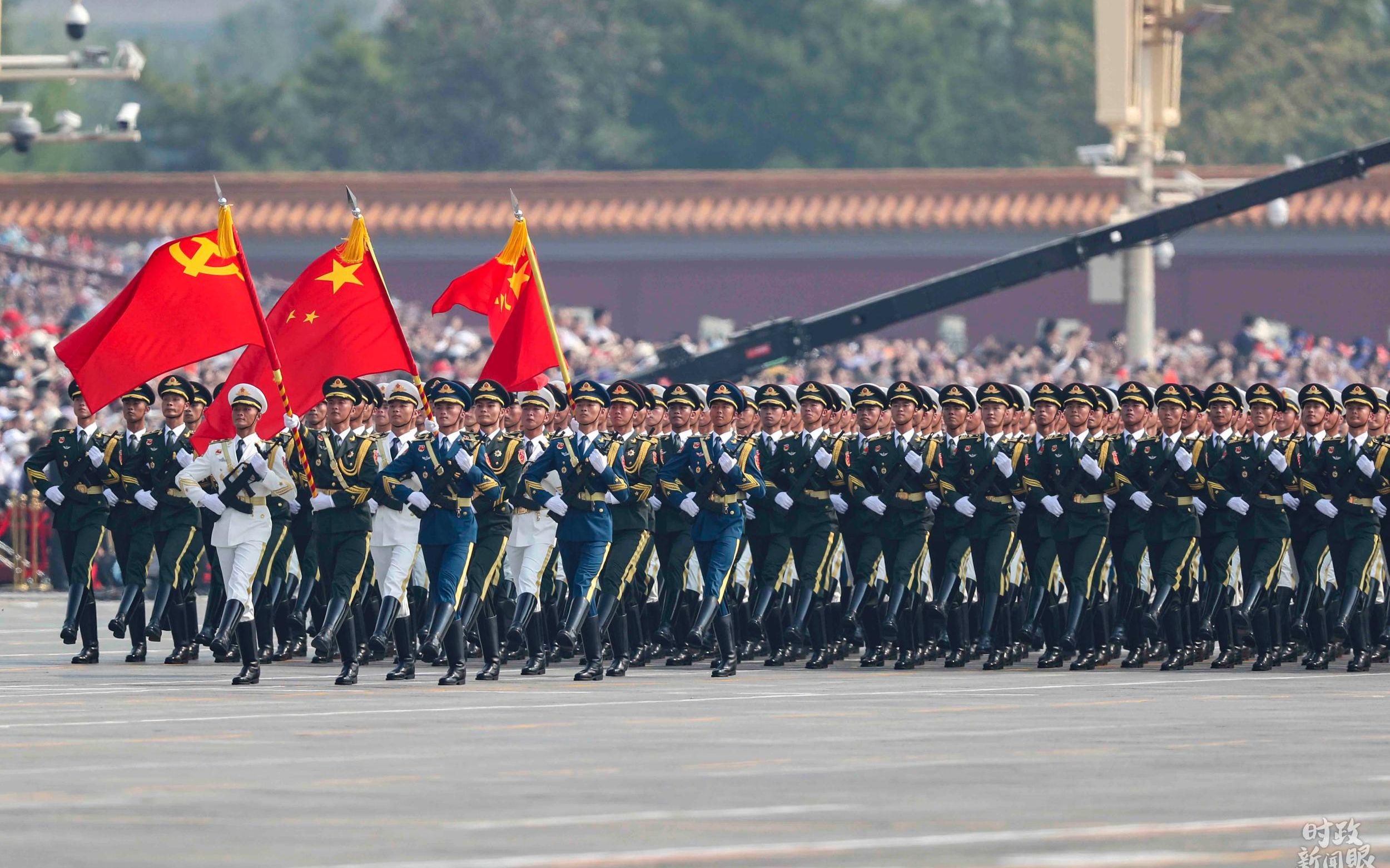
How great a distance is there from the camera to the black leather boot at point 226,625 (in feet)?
54.4

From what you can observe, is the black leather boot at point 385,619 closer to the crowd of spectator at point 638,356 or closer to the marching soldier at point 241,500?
the marching soldier at point 241,500

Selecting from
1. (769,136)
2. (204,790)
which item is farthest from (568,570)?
(769,136)

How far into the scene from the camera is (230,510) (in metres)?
16.9

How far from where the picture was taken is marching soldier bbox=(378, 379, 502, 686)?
1639cm

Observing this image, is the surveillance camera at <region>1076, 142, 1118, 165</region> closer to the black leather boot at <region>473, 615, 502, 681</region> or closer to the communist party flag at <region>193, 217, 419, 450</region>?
the communist party flag at <region>193, 217, 419, 450</region>

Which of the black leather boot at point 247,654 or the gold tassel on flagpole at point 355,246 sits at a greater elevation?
the gold tassel on flagpole at point 355,246

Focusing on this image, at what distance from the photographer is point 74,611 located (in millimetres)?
18516

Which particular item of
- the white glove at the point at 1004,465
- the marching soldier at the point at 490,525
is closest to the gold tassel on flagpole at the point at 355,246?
the marching soldier at the point at 490,525

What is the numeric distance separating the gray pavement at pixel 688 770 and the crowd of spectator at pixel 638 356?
1284cm

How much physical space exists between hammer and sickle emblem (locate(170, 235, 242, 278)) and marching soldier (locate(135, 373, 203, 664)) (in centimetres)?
75

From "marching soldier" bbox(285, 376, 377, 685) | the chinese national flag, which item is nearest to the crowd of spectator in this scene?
the chinese national flag

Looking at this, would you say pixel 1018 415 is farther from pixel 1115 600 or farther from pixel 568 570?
pixel 568 570

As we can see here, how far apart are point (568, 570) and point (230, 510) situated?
192 centimetres

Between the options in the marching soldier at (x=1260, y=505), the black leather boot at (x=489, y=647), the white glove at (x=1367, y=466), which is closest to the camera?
the black leather boot at (x=489, y=647)
